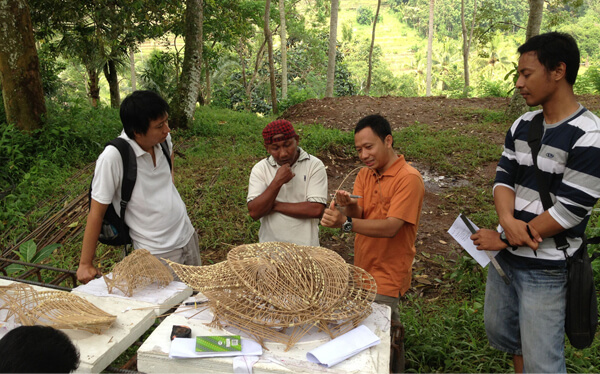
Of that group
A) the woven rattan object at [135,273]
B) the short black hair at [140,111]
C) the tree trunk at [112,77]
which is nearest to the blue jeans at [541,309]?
the woven rattan object at [135,273]

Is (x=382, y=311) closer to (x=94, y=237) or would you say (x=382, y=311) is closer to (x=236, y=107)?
(x=94, y=237)

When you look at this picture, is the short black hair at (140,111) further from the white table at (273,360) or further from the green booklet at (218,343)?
the green booklet at (218,343)

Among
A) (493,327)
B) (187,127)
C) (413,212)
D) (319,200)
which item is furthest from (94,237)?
(187,127)

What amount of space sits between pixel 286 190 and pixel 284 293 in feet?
3.60

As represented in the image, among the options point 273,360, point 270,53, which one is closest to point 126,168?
point 273,360

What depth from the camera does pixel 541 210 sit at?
1.87 metres

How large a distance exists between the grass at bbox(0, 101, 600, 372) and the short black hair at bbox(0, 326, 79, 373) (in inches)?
48.2

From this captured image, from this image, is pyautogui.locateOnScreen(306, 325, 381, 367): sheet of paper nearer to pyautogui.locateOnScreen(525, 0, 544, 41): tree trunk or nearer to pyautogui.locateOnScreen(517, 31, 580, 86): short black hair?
pyautogui.locateOnScreen(517, 31, 580, 86): short black hair

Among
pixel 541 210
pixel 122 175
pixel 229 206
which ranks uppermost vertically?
pixel 122 175

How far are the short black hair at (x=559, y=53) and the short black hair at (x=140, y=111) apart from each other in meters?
1.89

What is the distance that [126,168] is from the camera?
2.28 m

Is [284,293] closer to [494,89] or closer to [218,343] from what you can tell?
[218,343]

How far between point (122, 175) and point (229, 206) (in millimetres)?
2854

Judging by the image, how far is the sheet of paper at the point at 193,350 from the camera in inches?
58.1
